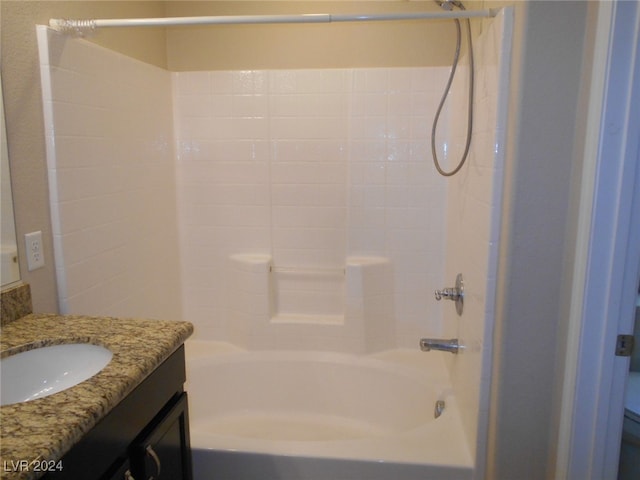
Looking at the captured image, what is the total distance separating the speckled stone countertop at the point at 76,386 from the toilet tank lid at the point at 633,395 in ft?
4.53

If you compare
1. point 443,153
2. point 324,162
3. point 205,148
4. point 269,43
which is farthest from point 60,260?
point 443,153

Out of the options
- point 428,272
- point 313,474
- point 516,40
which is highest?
point 516,40

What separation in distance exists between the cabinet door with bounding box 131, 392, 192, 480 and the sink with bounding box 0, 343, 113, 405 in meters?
0.23

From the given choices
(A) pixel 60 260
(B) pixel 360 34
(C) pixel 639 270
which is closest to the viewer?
(C) pixel 639 270

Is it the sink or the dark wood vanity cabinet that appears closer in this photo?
the dark wood vanity cabinet

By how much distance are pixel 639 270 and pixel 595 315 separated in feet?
0.53

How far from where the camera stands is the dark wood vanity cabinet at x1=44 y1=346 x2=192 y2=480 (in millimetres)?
908

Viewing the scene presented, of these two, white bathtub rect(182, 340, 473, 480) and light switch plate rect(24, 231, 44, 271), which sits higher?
light switch plate rect(24, 231, 44, 271)

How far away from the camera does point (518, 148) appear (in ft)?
4.24

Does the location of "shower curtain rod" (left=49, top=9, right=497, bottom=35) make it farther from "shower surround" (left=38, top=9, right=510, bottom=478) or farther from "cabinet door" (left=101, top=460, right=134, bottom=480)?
"cabinet door" (left=101, top=460, right=134, bottom=480)

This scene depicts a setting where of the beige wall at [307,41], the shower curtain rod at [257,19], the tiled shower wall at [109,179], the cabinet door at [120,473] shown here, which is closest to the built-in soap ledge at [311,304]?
the tiled shower wall at [109,179]

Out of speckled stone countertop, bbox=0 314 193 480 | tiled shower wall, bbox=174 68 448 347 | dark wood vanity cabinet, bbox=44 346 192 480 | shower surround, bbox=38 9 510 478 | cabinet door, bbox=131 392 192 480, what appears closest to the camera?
speckled stone countertop, bbox=0 314 193 480

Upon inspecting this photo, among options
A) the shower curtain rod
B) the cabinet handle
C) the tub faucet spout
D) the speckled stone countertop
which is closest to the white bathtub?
the tub faucet spout

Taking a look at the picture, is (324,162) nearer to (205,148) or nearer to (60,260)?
(205,148)
